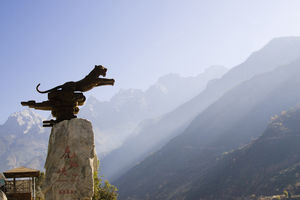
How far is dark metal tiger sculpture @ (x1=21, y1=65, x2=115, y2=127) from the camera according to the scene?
7.07 m

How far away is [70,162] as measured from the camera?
6.58 metres

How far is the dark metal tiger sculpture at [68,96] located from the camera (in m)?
7.07

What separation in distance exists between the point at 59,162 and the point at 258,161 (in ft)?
219

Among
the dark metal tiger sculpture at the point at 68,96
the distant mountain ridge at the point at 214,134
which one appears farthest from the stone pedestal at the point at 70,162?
the distant mountain ridge at the point at 214,134

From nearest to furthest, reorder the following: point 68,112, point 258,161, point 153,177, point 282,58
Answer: point 68,112 < point 258,161 < point 153,177 < point 282,58

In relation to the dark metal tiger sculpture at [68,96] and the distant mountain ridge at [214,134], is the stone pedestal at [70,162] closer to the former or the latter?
the dark metal tiger sculpture at [68,96]

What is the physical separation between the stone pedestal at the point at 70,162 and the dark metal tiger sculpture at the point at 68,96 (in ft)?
1.31

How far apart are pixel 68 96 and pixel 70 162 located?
1.53 m

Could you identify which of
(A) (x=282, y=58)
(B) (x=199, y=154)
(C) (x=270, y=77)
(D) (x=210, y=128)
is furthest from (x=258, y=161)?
(A) (x=282, y=58)

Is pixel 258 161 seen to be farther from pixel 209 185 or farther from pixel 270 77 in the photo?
pixel 270 77

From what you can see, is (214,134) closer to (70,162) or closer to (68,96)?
(68,96)

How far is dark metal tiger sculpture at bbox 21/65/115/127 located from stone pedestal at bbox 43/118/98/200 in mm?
400

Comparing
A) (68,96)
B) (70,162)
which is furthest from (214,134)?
(70,162)

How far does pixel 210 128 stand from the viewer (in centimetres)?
11762
